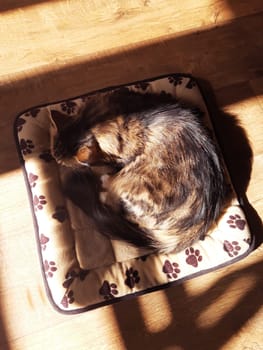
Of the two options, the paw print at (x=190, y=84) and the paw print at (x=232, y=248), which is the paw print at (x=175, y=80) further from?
the paw print at (x=232, y=248)

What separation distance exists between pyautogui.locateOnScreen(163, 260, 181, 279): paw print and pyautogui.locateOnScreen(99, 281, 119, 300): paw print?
6.8 inches

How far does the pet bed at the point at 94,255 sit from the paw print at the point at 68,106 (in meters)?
0.23

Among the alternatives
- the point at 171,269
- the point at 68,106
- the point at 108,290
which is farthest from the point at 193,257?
the point at 68,106

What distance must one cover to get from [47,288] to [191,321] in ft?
1.58

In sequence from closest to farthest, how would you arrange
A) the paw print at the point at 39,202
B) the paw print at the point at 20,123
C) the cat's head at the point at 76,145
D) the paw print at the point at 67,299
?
the cat's head at the point at 76,145 < the paw print at the point at 67,299 < the paw print at the point at 39,202 < the paw print at the point at 20,123

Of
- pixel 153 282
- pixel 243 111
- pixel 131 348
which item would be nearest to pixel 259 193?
pixel 243 111

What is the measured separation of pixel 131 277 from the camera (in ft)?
4.42

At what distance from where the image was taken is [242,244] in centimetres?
138

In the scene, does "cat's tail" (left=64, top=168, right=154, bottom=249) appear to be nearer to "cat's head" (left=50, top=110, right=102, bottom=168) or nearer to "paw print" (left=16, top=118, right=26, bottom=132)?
"cat's head" (left=50, top=110, right=102, bottom=168)

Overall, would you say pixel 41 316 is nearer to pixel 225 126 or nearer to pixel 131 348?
pixel 131 348

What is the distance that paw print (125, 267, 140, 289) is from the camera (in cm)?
134

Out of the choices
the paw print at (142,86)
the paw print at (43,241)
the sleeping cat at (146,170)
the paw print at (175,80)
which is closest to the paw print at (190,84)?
the paw print at (175,80)

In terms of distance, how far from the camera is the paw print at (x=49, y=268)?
53.0 inches

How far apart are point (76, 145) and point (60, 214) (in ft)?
0.98
